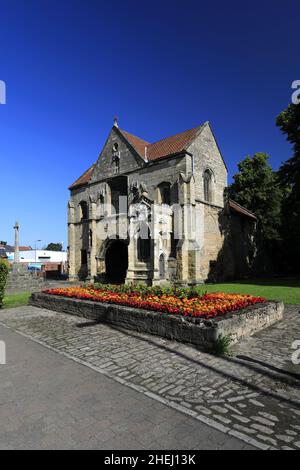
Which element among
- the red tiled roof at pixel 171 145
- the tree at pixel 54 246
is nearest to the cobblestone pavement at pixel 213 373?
the red tiled roof at pixel 171 145

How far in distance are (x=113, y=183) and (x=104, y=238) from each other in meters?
5.34

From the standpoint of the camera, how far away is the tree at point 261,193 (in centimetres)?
3192

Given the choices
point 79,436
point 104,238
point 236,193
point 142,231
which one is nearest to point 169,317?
point 79,436

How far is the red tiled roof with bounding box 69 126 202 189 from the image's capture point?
2405cm

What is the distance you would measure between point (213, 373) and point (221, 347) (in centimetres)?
124

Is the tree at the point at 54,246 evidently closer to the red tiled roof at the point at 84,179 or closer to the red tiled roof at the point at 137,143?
the red tiled roof at the point at 84,179

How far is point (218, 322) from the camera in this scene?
7301mm

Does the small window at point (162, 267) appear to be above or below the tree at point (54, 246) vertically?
below

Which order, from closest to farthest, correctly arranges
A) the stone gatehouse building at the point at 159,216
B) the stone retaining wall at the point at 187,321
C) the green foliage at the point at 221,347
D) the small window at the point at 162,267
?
the green foliage at the point at 221,347 → the stone retaining wall at the point at 187,321 → the stone gatehouse building at the point at 159,216 → the small window at the point at 162,267

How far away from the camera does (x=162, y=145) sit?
26781mm

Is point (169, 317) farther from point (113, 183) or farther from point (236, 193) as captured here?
point (236, 193)

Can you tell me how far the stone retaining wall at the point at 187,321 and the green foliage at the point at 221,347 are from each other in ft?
0.30

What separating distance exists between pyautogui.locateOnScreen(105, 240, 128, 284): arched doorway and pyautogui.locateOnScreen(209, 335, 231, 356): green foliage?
2244 centimetres

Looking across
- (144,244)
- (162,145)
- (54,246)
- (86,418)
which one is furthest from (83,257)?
(54,246)
